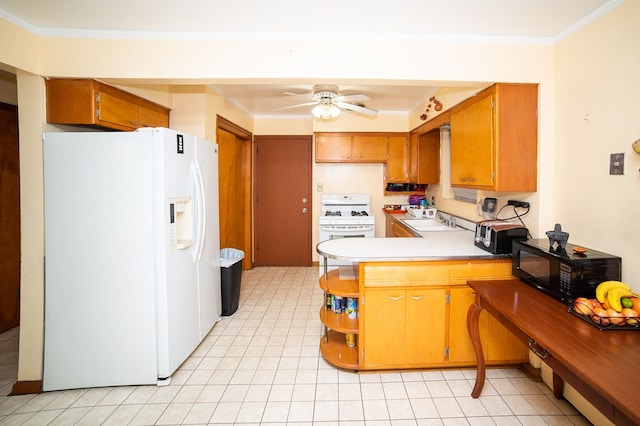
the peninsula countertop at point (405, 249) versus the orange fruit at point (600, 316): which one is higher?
the peninsula countertop at point (405, 249)

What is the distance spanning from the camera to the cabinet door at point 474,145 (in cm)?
220

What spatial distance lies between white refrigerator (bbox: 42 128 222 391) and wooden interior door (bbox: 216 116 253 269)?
5.06ft

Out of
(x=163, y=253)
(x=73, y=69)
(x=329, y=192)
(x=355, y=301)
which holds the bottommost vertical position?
(x=355, y=301)

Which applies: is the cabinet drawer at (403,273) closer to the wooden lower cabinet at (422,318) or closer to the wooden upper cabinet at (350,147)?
the wooden lower cabinet at (422,318)

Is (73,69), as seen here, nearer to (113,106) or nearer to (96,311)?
(113,106)

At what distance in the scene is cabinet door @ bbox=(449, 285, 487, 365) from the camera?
2137 millimetres

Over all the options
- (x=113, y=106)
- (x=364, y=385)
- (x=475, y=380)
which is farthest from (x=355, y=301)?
(x=113, y=106)

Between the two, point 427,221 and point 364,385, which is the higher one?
point 427,221

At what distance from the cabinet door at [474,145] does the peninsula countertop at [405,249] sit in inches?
19.1

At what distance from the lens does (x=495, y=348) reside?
7.16ft

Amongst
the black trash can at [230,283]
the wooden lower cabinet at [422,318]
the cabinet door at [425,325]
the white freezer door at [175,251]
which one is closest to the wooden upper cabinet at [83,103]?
the white freezer door at [175,251]

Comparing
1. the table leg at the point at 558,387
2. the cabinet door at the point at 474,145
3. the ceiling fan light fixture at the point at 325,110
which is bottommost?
the table leg at the point at 558,387

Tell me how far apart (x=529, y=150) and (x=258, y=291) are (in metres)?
3.18

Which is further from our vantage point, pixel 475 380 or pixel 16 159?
pixel 16 159
